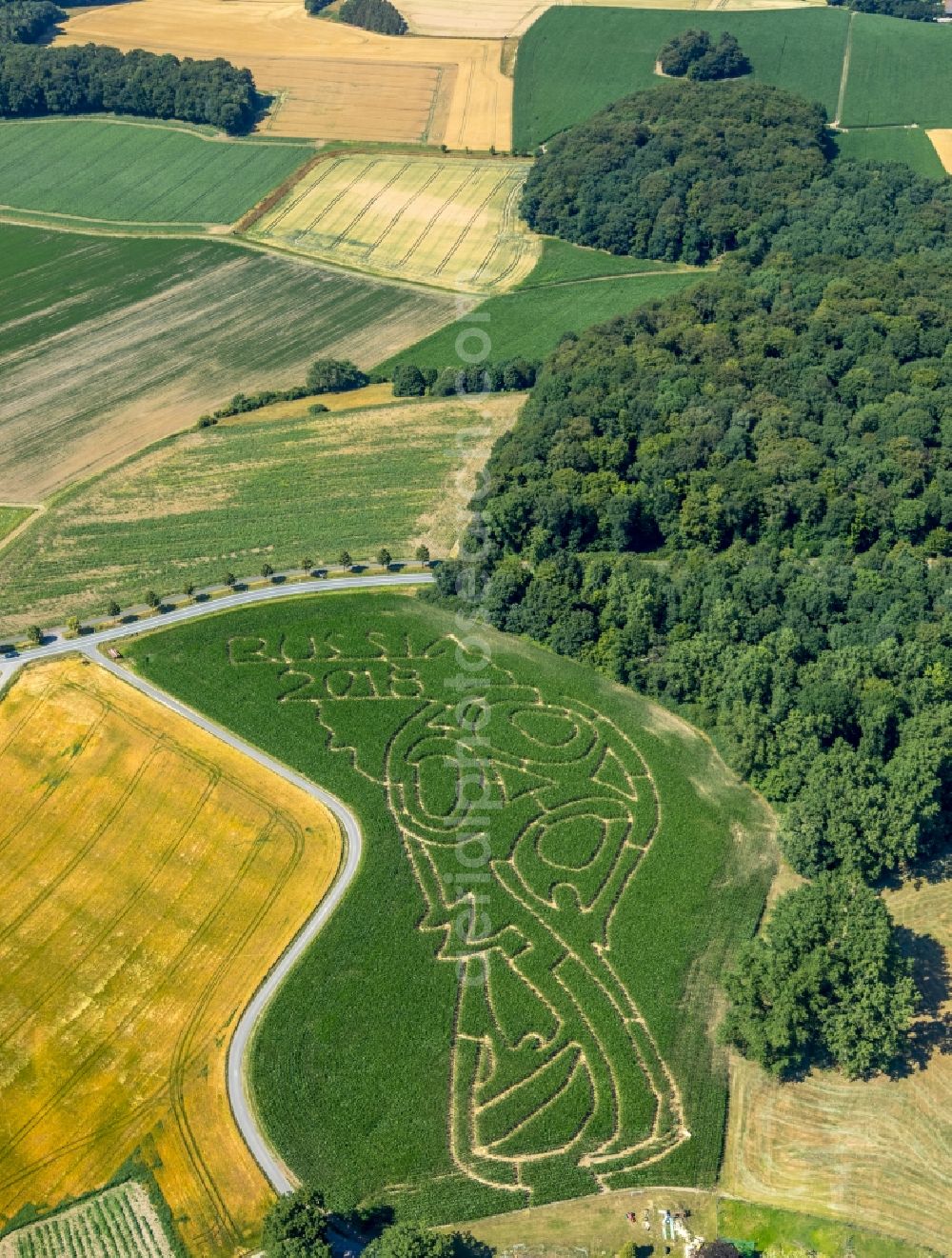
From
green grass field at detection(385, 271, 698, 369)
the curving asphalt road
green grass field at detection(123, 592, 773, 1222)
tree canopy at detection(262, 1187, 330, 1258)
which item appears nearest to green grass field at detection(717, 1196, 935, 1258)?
green grass field at detection(123, 592, 773, 1222)

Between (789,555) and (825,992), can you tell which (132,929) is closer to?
(825,992)

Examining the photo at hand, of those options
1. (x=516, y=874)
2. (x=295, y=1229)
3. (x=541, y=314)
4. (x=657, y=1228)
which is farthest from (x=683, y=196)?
(x=295, y=1229)

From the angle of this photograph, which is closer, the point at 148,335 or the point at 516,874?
the point at 516,874

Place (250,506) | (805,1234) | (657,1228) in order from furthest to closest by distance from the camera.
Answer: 1. (250,506)
2. (805,1234)
3. (657,1228)

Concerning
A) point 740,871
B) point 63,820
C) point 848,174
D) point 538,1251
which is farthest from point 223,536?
point 848,174

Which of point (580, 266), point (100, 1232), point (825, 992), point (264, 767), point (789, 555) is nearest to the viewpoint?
point (100, 1232)
